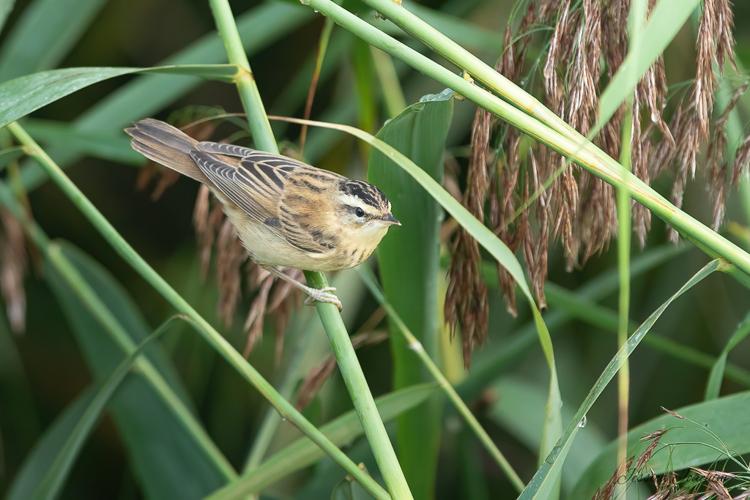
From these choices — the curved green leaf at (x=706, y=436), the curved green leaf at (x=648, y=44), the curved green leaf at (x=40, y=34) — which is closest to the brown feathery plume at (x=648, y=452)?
the curved green leaf at (x=706, y=436)

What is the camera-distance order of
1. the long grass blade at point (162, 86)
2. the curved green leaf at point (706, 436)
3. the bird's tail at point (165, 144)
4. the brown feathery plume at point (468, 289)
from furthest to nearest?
the long grass blade at point (162, 86)
the bird's tail at point (165, 144)
the brown feathery plume at point (468, 289)
the curved green leaf at point (706, 436)

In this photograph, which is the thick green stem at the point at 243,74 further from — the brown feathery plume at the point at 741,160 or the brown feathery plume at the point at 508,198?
the brown feathery plume at the point at 741,160

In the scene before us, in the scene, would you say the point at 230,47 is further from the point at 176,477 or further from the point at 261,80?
the point at 261,80

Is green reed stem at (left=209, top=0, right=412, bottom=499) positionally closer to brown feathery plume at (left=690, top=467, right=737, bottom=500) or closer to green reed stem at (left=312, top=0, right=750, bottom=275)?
green reed stem at (left=312, top=0, right=750, bottom=275)

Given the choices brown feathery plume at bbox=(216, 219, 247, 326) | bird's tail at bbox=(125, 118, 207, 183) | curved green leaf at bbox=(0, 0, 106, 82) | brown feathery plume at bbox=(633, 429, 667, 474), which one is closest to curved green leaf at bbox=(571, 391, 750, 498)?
brown feathery plume at bbox=(633, 429, 667, 474)

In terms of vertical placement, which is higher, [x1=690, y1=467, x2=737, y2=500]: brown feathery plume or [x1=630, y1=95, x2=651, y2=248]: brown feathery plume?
[x1=630, y1=95, x2=651, y2=248]: brown feathery plume

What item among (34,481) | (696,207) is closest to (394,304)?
(34,481)
